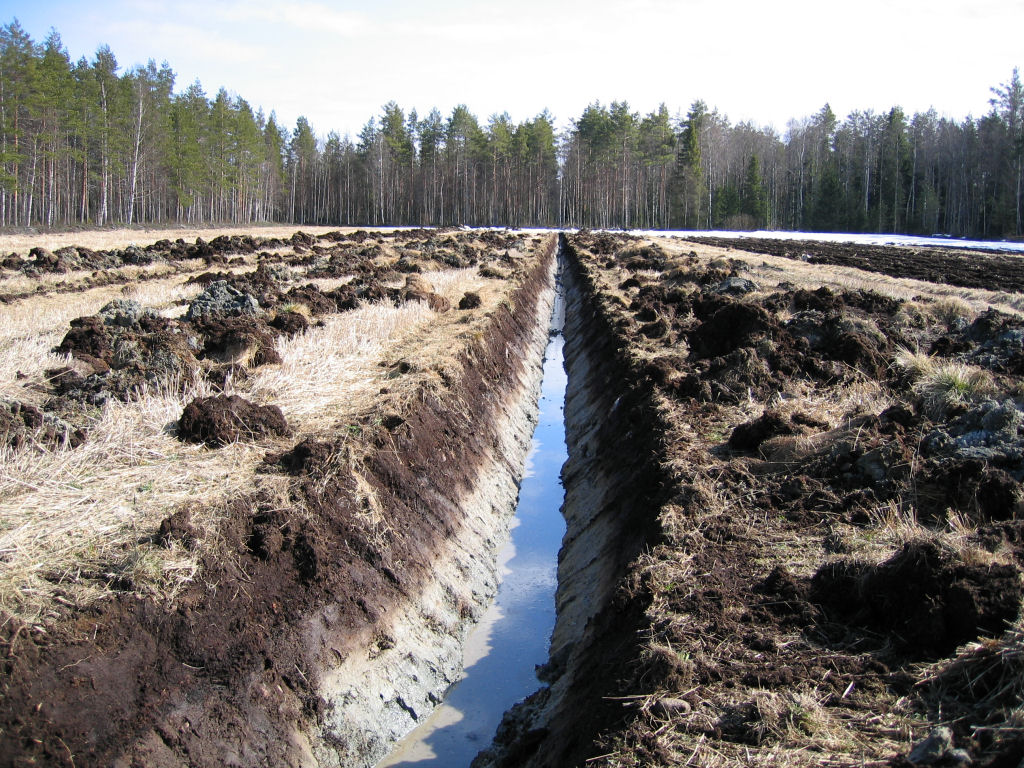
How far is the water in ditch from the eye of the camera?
19.5ft

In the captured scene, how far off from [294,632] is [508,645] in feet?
9.30

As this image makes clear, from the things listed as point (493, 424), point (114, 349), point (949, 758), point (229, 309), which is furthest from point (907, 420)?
point (229, 309)

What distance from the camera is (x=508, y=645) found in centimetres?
743

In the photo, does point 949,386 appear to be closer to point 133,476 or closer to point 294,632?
point 294,632

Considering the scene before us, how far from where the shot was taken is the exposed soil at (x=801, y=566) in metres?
3.66

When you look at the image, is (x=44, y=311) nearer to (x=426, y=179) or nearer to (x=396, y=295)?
(x=396, y=295)

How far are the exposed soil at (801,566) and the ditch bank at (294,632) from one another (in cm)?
129

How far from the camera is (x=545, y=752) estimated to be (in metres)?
4.77

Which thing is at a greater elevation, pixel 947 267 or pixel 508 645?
pixel 947 267

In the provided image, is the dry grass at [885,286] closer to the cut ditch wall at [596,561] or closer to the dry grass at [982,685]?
the cut ditch wall at [596,561]

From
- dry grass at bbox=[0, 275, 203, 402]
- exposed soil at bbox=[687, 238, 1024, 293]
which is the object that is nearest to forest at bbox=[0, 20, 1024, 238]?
exposed soil at bbox=[687, 238, 1024, 293]

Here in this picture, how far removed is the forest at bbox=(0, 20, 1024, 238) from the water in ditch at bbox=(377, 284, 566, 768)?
56.3 metres

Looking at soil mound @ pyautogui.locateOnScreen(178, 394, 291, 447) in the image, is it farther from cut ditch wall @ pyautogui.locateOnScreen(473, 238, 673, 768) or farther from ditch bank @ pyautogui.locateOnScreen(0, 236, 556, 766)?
cut ditch wall @ pyautogui.locateOnScreen(473, 238, 673, 768)

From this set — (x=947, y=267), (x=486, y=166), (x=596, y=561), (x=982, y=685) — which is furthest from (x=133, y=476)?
(x=486, y=166)
